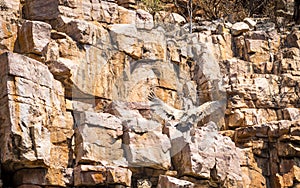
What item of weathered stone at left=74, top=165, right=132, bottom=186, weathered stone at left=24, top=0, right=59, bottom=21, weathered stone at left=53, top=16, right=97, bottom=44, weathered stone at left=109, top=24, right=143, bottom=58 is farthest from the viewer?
weathered stone at left=109, top=24, right=143, bottom=58

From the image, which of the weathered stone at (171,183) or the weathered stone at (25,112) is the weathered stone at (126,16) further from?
the weathered stone at (171,183)

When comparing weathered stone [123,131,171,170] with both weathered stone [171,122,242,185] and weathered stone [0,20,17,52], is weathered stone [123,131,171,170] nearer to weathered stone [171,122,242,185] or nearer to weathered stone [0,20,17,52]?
weathered stone [171,122,242,185]

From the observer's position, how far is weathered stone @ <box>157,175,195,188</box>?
14.6m

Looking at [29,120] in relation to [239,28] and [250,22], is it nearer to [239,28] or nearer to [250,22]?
[239,28]

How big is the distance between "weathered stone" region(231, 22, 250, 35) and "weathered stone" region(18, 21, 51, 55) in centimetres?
714

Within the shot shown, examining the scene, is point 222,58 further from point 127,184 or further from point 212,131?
point 127,184

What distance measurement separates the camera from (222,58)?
20.7 meters

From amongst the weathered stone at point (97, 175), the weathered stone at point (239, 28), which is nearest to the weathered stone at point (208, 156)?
the weathered stone at point (97, 175)

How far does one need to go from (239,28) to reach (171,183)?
8.37 metres

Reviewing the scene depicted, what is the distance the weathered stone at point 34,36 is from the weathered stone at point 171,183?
14.3 feet

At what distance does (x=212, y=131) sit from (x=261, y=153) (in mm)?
1769

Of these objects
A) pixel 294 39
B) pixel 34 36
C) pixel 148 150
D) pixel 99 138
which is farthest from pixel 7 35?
pixel 294 39

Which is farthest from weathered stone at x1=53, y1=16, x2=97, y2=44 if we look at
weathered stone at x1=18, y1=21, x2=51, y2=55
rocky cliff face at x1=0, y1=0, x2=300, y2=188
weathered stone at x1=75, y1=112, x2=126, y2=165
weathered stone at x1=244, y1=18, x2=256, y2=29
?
weathered stone at x1=244, y1=18, x2=256, y2=29

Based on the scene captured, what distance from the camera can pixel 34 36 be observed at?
53.5ft
